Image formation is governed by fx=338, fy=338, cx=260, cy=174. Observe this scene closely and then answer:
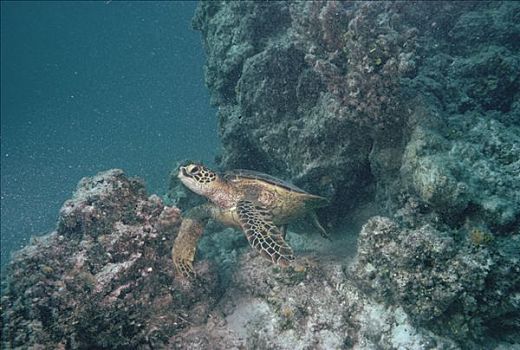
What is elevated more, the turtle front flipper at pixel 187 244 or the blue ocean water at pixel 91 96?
the blue ocean water at pixel 91 96

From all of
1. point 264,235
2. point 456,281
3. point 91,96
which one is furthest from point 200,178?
point 91,96

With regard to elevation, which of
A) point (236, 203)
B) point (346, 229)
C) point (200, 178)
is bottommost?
point (346, 229)

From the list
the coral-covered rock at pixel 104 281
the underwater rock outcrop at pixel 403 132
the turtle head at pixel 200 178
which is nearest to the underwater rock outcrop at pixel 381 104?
the underwater rock outcrop at pixel 403 132

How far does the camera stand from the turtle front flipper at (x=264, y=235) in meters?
4.04

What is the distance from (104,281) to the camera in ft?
12.5

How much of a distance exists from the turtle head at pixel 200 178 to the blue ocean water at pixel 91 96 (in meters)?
17.8

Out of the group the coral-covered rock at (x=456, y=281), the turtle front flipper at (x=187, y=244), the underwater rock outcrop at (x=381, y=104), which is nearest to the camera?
the coral-covered rock at (x=456, y=281)

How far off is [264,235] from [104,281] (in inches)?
75.7

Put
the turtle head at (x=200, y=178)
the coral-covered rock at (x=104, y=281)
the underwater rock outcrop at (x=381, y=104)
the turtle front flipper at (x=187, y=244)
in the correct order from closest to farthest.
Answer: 1. the coral-covered rock at (x=104, y=281)
2. the underwater rock outcrop at (x=381, y=104)
3. the turtle front flipper at (x=187, y=244)
4. the turtle head at (x=200, y=178)

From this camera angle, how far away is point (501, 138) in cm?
388

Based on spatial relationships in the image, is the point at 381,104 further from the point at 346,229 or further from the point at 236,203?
the point at 236,203

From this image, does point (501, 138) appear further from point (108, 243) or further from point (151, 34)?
point (151, 34)

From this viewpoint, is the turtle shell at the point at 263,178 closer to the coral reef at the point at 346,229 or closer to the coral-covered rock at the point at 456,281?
the coral reef at the point at 346,229

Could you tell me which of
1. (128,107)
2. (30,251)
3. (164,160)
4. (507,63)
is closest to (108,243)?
(30,251)
